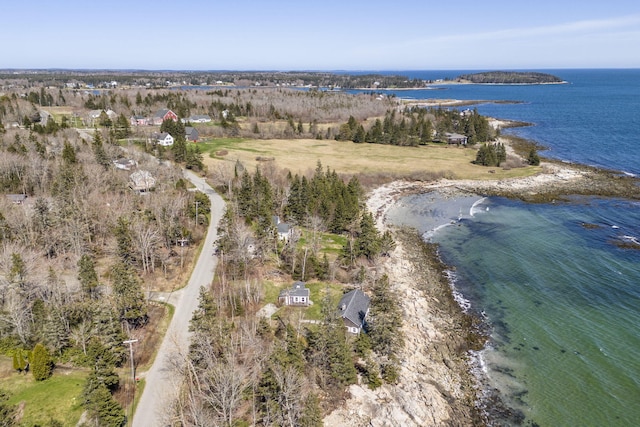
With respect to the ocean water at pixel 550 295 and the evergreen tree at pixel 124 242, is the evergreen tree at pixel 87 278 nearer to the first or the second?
the evergreen tree at pixel 124 242

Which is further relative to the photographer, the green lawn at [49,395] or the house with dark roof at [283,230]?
the house with dark roof at [283,230]

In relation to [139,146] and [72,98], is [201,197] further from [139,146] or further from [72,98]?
[72,98]

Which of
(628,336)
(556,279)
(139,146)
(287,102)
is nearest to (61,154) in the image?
(139,146)

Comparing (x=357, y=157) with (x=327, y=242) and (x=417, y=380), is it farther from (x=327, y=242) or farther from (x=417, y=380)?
(x=417, y=380)

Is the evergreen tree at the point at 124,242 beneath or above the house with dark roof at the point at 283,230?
above

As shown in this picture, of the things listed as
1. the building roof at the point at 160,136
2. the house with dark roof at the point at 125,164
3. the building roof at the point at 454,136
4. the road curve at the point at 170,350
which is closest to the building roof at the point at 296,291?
the road curve at the point at 170,350

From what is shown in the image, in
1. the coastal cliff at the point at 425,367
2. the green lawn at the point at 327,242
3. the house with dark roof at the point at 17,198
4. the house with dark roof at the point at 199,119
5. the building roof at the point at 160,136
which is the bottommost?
the coastal cliff at the point at 425,367

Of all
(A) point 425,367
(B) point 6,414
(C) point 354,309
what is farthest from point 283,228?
(B) point 6,414
